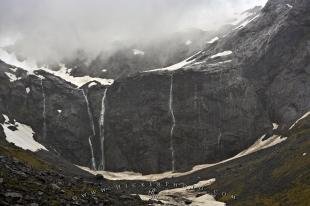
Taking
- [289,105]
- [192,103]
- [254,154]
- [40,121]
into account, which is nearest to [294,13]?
[289,105]

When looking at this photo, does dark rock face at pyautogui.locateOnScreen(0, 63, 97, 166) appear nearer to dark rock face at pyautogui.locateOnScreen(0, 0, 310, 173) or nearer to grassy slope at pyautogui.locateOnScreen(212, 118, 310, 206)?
dark rock face at pyautogui.locateOnScreen(0, 0, 310, 173)

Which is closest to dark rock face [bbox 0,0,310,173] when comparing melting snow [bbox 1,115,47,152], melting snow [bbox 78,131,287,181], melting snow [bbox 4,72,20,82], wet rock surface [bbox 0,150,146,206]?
melting snow [bbox 78,131,287,181]

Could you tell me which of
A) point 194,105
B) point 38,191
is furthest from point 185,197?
point 194,105

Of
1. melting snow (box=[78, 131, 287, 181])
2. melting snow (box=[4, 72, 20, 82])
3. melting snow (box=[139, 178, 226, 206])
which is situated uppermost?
melting snow (box=[4, 72, 20, 82])

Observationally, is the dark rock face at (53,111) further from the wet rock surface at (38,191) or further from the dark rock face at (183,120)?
the wet rock surface at (38,191)

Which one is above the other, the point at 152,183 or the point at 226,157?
the point at 226,157

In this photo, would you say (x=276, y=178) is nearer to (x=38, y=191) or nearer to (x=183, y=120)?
(x=38, y=191)

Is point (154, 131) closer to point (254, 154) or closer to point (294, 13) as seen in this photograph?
point (254, 154)

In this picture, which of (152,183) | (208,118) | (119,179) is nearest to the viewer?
(152,183)
